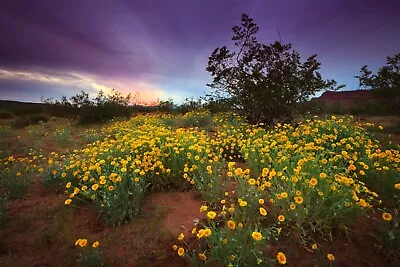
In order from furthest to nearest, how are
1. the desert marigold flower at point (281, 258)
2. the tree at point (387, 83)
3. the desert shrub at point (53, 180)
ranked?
the tree at point (387, 83), the desert shrub at point (53, 180), the desert marigold flower at point (281, 258)

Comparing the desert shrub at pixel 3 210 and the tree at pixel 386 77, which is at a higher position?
the tree at pixel 386 77

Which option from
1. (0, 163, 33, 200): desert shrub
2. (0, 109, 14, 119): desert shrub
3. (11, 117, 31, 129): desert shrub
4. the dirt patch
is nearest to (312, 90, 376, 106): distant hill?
the dirt patch

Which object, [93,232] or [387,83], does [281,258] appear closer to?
[93,232]

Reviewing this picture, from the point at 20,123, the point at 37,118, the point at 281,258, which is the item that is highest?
the point at 37,118

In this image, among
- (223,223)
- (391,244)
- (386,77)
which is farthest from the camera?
(386,77)

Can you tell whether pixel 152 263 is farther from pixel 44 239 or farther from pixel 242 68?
pixel 242 68

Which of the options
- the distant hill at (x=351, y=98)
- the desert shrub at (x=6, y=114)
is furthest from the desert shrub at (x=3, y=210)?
the desert shrub at (x=6, y=114)

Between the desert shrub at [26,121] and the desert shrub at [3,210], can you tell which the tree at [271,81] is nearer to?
the desert shrub at [3,210]

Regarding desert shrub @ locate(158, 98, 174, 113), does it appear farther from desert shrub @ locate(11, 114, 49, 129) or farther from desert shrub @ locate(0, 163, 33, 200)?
desert shrub @ locate(0, 163, 33, 200)

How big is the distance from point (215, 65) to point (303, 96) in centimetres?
310

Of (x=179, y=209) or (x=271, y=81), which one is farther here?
(x=271, y=81)

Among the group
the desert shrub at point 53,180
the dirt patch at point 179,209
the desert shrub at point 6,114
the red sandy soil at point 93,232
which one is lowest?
the red sandy soil at point 93,232

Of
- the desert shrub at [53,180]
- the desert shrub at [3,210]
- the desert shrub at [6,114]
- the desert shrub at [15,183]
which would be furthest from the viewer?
the desert shrub at [6,114]

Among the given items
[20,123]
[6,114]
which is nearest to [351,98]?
[20,123]
